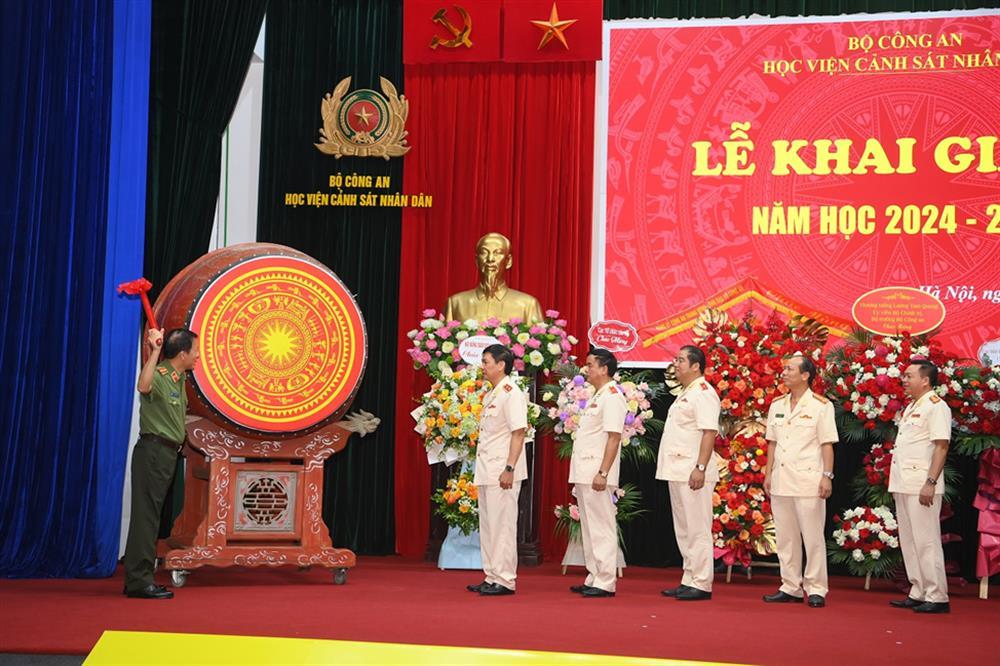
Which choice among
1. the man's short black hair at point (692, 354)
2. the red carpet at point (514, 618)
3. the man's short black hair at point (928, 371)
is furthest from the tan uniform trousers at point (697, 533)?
the man's short black hair at point (928, 371)

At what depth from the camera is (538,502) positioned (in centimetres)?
729

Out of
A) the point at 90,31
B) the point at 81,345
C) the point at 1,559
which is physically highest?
the point at 90,31

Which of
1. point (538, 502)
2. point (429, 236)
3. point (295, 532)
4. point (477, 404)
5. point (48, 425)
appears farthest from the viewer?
point (429, 236)

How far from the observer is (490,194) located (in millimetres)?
7863

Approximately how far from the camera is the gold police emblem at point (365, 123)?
7922 mm

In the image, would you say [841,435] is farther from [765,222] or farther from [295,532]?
[295,532]

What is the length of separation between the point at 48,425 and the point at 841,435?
15.2 feet

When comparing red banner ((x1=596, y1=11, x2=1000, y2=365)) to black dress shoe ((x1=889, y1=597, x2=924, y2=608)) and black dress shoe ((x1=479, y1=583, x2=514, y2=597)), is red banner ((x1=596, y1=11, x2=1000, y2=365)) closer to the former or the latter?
black dress shoe ((x1=889, y1=597, x2=924, y2=608))

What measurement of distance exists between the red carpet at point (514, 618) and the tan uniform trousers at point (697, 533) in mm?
178

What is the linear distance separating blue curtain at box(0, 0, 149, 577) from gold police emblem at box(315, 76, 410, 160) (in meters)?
1.73

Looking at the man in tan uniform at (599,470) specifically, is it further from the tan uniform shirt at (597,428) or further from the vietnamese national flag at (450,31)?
the vietnamese national flag at (450,31)

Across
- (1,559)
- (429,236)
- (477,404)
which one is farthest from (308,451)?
(429,236)

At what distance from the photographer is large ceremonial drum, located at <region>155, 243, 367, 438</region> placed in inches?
219

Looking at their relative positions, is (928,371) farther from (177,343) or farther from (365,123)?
(365,123)
